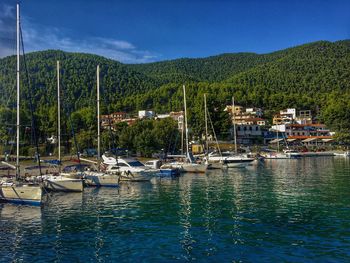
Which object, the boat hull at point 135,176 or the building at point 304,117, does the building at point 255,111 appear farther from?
the boat hull at point 135,176

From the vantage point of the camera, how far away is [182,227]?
969 inches

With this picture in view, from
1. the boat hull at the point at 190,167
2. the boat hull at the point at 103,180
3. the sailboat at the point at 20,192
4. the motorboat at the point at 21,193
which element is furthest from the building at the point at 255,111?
the motorboat at the point at 21,193

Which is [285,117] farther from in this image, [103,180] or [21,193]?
[21,193]

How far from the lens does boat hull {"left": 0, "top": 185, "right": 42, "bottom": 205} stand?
102 feet

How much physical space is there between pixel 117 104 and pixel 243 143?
71.4 meters

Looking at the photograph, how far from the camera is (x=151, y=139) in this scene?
93.4 metres

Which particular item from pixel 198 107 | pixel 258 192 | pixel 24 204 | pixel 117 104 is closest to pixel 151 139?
pixel 198 107

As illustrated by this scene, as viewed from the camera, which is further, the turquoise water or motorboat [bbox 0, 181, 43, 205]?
motorboat [bbox 0, 181, 43, 205]

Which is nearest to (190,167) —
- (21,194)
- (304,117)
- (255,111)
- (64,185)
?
(64,185)

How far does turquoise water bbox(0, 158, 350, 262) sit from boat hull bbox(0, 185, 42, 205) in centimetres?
57

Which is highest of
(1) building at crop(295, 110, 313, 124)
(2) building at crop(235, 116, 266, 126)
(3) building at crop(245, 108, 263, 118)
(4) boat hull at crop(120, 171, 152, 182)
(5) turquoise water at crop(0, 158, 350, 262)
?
(3) building at crop(245, 108, 263, 118)

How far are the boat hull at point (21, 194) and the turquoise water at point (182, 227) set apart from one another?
57 centimetres

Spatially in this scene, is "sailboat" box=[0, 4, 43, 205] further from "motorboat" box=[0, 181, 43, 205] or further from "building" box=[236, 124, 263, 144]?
"building" box=[236, 124, 263, 144]

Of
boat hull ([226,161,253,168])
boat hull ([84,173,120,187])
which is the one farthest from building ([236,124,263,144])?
boat hull ([84,173,120,187])
